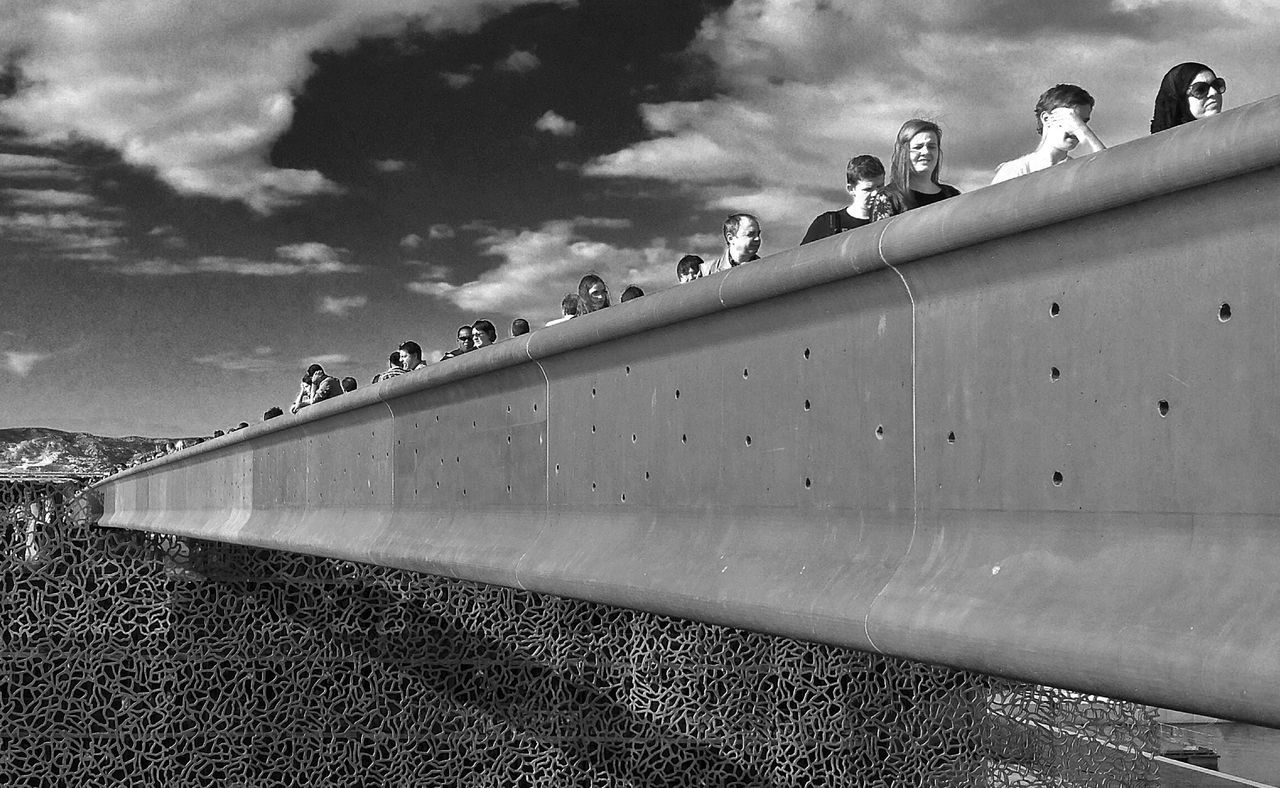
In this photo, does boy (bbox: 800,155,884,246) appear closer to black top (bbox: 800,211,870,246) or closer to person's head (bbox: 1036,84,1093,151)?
black top (bbox: 800,211,870,246)

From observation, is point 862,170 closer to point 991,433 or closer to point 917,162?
point 917,162

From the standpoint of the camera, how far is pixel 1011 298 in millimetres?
1870

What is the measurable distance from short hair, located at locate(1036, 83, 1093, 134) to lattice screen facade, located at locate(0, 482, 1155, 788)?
10685 mm

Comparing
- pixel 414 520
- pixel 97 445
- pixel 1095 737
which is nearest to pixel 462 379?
pixel 414 520

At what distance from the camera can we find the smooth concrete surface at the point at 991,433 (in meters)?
1.54

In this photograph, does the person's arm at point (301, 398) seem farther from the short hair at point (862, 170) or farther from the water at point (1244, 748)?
the water at point (1244, 748)

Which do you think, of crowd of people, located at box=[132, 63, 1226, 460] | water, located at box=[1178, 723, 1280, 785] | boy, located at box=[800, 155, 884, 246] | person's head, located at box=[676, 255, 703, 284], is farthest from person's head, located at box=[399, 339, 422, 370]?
water, located at box=[1178, 723, 1280, 785]

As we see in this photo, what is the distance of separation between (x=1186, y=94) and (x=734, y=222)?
1488 mm

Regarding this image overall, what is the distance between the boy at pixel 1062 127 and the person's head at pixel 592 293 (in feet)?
7.37

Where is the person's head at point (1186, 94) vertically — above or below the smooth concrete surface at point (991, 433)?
above

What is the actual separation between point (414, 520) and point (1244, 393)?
3.43 metres

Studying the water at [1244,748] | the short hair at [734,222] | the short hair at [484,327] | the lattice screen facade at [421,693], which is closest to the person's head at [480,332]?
the short hair at [484,327]

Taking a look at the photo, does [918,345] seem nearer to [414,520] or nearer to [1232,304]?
[1232,304]

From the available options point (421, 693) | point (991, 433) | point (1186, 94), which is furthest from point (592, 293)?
point (421, 693)
